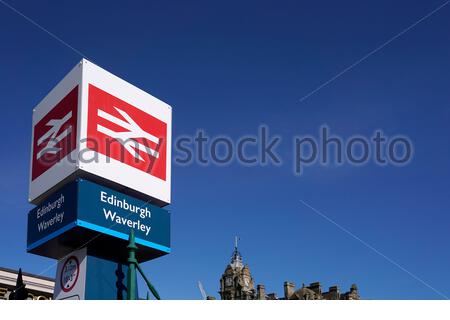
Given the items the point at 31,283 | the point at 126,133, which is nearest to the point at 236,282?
the point at 31,283

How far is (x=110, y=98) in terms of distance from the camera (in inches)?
547

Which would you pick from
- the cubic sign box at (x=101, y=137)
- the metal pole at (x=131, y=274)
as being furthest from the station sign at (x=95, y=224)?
the metal pole at (x=131, y=274)

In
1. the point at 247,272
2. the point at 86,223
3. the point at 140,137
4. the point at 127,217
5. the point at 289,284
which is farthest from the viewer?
the point at 247,272

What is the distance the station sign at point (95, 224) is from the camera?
1274 cm

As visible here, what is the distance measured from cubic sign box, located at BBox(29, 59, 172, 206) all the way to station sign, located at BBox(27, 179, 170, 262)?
0.33 m

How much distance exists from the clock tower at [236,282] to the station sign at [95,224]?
92684mm

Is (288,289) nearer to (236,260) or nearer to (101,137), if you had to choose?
(236,260)

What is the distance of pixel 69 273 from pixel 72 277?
0.19m

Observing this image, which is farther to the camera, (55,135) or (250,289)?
(250,289)

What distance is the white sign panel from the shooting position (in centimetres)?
1285

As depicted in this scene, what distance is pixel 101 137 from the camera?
43.9 feet

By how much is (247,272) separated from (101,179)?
98.1 metres
